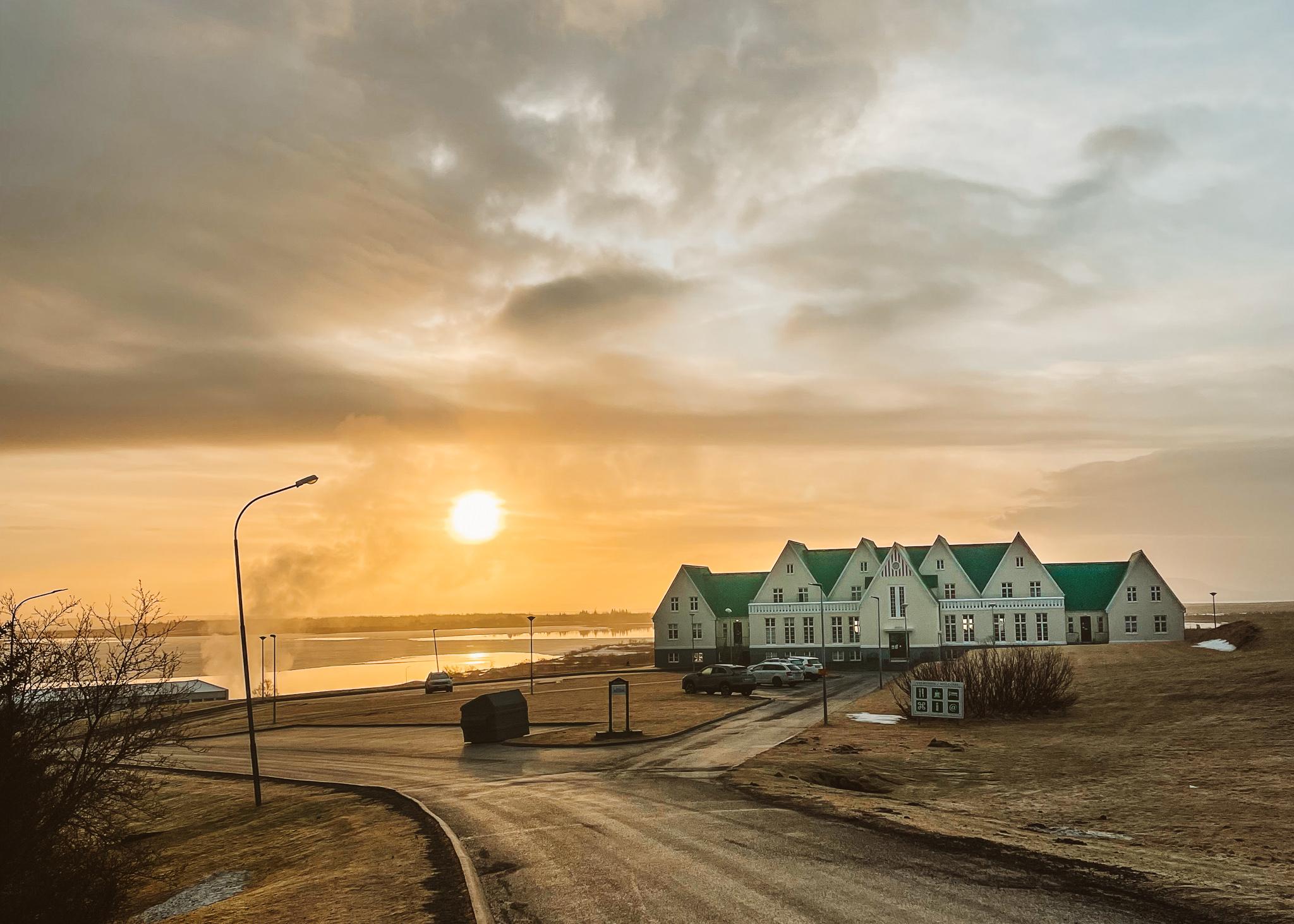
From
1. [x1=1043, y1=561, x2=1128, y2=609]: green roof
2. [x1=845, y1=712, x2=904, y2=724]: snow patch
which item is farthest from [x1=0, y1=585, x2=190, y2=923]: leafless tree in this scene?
[x1=1043, y1=561, x2=1128, y2=609]: green roof

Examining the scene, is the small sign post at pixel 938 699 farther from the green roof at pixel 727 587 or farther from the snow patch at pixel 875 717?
the green roof at pixel 727 587

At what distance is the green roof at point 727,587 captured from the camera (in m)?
97.8

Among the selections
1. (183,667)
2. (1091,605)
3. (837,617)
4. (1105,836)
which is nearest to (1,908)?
(1105,836)

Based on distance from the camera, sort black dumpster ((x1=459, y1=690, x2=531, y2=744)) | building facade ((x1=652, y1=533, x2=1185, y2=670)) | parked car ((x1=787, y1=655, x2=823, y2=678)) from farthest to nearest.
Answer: building facade ((x1=652, y1=533, x2=1185, y2=670)) → parked car ((x1=787, y1=655, x2=823, y2=678)) → black dumpster ((x1=459, y1=690, x2=531, y2=744))

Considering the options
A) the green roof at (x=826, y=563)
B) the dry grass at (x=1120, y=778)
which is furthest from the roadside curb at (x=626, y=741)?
the green roof at (x=826, y=563)

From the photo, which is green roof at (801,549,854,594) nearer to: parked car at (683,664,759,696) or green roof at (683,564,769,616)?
green roof at (683,564,769,616)

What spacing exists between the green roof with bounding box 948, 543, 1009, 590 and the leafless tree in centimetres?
7637

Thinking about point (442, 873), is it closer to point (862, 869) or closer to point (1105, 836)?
point (862, 869)

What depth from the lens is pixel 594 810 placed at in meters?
25.3

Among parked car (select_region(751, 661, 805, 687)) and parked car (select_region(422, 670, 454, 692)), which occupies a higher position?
parked car (select_region(751, 661, 805, 687))

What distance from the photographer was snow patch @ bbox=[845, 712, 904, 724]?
46531 mm

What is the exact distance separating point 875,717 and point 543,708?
2360 cm

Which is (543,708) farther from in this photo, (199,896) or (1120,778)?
(1120,778)

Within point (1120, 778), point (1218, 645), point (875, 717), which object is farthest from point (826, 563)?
point (1120, 778)
